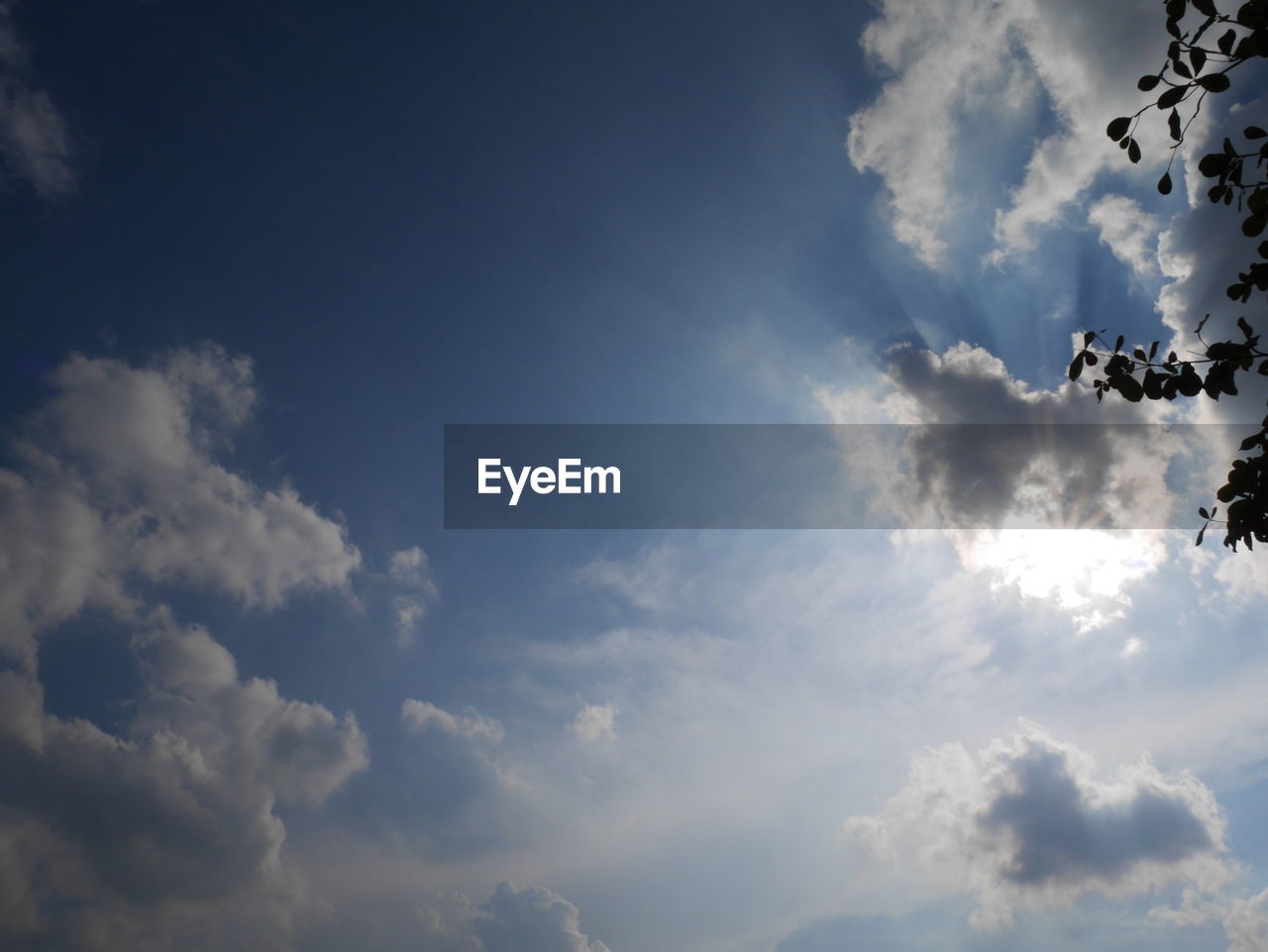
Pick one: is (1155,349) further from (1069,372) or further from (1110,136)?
(1110,136)

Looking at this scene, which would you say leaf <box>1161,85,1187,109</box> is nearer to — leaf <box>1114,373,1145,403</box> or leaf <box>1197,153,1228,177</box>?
leaf <box>1197,153,1228,177</box>

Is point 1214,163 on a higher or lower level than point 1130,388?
higher

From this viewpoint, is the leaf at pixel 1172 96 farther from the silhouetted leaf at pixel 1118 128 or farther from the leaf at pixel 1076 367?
the leaf at pixel 1076 367

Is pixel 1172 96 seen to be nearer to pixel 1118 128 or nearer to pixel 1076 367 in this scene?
pixel 1118 128

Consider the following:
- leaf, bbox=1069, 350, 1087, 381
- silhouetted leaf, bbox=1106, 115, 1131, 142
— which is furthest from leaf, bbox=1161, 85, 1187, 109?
leaf, bbox=1069, 350, 1087, 381

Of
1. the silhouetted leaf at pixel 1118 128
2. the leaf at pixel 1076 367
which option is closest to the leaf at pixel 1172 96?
the silhouetted leaf at pixel 1118 128

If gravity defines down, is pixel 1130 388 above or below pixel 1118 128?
below

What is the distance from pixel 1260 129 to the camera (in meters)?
9.45

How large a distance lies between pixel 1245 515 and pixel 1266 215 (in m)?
3.87

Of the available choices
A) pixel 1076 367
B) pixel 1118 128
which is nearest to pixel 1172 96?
pixel 1118 128

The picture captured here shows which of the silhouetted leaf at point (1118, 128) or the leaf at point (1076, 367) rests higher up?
the silhouetted leaf at point (1118, 128)

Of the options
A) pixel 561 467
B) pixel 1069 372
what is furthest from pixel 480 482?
pixel 1069 372

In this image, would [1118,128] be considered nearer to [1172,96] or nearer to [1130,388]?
[1172,96]

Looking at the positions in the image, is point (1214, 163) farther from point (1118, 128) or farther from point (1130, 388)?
point (1130, 388)
